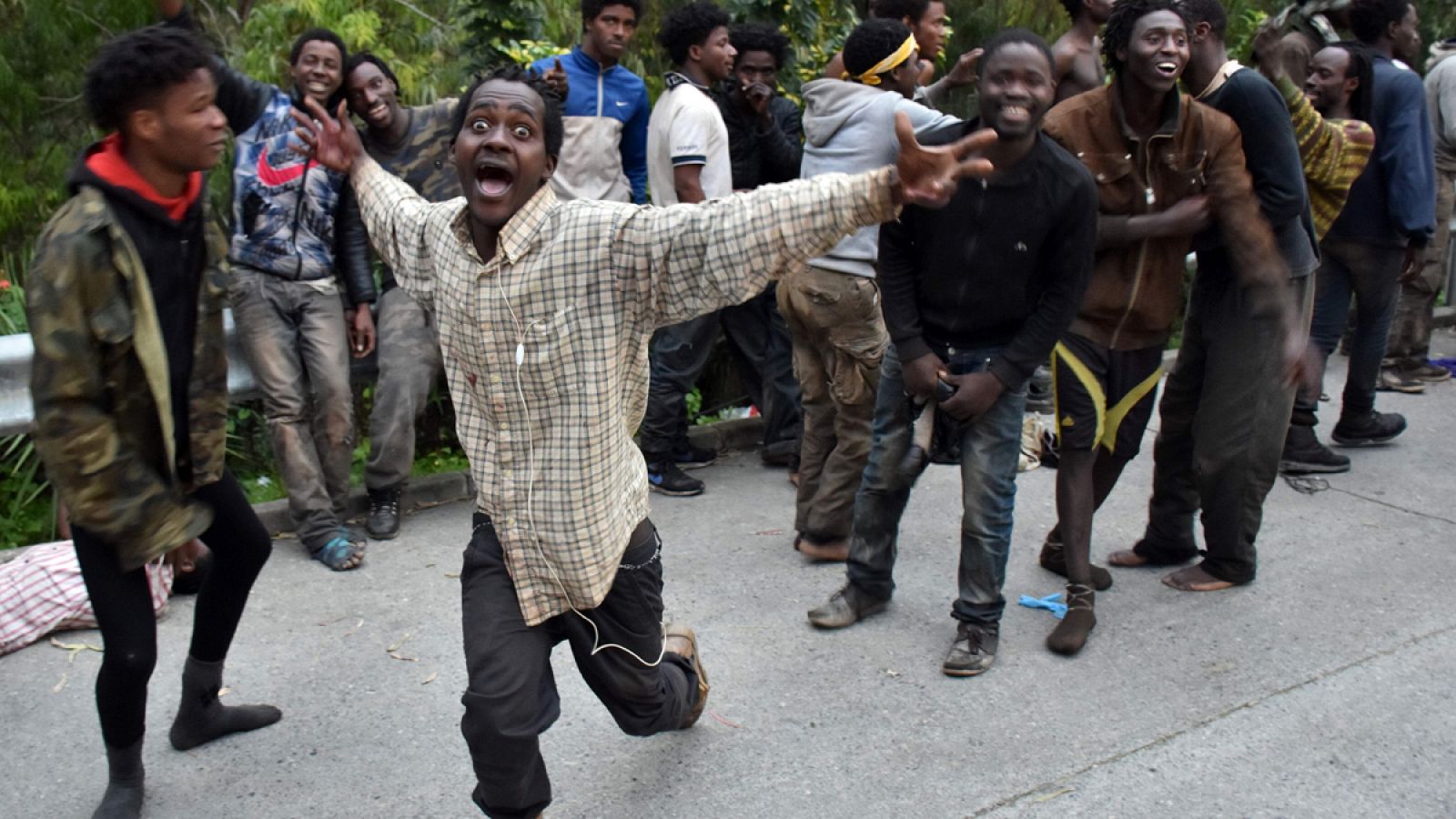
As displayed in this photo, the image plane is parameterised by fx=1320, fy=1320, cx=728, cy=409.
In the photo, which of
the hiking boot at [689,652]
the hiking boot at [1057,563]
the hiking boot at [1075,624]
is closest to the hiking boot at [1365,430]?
the hiking boot at [1057,563]

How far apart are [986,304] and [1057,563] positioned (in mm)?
1398

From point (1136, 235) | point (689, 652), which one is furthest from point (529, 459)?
point (1136, 235)

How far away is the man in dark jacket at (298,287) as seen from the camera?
5234 millimetres

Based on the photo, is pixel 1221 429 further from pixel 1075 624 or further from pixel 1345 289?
pixel 1345 289

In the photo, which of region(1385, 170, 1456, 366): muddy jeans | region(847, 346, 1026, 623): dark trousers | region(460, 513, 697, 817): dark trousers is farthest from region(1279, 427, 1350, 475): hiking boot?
region(460, 513, 697, 817): dark trousers

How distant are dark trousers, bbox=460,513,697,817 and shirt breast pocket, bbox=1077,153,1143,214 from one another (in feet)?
6.74

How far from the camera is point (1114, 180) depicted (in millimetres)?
4391

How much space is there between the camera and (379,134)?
559 centimetres

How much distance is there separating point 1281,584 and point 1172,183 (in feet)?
5.49

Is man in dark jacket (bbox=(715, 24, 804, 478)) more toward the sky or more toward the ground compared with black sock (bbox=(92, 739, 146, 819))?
more toward the sky

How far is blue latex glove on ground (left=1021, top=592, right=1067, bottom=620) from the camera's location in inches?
187

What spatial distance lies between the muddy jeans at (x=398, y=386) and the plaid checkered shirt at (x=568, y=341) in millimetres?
2385

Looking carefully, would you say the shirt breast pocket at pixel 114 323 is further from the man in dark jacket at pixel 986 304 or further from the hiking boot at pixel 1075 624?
the hiking boot at pixel 1075 624

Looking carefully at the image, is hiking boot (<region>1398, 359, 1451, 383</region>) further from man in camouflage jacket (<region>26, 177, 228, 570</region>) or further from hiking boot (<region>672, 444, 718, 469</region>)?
man in camouflage jacket (<region>26, 177, 228, 570</region>)
